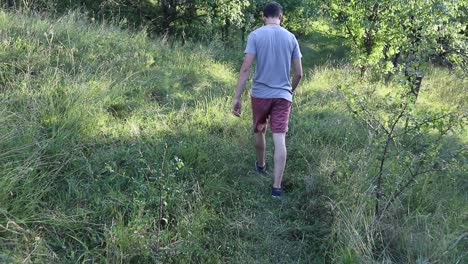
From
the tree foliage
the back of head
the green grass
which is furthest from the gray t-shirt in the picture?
the tree foliage

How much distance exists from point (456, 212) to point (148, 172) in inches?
117

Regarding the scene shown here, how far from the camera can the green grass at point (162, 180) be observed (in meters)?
3.02

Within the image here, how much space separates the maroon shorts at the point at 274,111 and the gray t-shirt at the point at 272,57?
6 centimetres

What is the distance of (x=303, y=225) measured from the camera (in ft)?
12.0

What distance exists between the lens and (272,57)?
4113 mm

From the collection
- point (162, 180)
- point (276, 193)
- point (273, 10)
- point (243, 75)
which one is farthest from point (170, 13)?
point (162, 180)

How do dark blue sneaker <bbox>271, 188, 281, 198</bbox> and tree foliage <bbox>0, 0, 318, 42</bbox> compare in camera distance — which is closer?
dark blue sneaker <bbox>271, 188, 281, 198</bbox>

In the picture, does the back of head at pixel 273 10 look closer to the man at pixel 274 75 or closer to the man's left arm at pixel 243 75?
the man at pixel 274 75

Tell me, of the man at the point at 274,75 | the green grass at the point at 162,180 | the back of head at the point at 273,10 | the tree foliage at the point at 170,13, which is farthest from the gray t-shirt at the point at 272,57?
the tree foliage at the point at 170,13

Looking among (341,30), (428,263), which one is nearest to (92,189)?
(428,263)

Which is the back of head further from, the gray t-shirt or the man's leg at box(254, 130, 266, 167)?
the man's leg at box(254, 130, 266, 167)

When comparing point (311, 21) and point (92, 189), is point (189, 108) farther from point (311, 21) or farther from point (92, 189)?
point (311, 21)

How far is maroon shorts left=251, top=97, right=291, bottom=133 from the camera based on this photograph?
4125 millimetres

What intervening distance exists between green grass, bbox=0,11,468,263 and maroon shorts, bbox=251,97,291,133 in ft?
1.88
